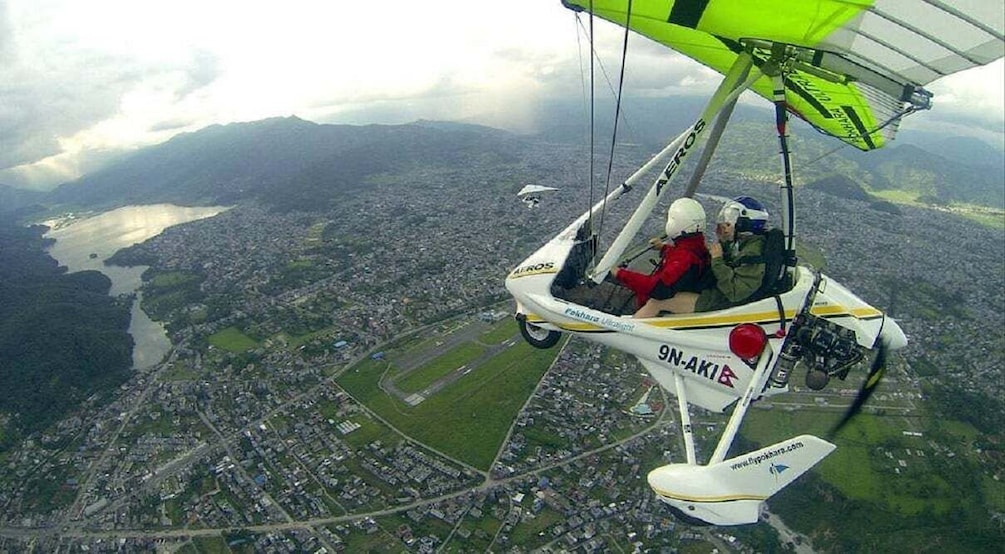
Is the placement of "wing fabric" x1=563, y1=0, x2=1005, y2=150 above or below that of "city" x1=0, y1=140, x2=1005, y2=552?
above

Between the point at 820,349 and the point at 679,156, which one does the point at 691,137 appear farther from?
the point at 820,349

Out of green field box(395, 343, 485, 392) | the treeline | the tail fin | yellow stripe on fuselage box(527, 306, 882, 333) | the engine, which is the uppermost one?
yellow stripe on fuselage box(527, 306, 882, 333)

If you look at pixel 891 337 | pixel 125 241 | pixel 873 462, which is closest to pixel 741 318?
pixel 891 337

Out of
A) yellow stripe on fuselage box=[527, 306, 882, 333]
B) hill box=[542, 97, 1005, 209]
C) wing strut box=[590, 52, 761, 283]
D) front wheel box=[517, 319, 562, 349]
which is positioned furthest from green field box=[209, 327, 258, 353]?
hill box=[542, 97, 1005, 209]

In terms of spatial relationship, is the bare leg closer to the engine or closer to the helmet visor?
the helmet visor

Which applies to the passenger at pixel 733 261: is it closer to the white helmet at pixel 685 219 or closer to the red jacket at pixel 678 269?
the red jacket at pixel 678 269

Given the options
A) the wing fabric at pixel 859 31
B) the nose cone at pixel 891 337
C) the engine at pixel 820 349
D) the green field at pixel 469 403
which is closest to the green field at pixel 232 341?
the green field at pixel 469 403
